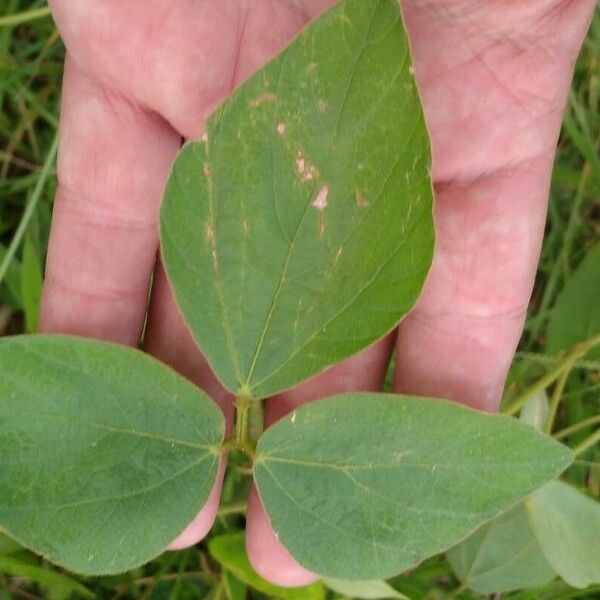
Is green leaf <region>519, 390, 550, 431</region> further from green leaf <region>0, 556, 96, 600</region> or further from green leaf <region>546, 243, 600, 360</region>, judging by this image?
green leaf <region>0, 556, 96, 600</region>

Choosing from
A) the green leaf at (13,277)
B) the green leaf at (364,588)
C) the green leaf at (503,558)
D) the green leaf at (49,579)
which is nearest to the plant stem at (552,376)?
the green leaf at (503,558)

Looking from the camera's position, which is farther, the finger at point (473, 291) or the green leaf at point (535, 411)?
the green leaf at point (535, 411)

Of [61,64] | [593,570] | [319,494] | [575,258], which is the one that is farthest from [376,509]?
[61,64]

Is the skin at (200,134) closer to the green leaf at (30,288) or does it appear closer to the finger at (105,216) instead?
the finger at (105,216)

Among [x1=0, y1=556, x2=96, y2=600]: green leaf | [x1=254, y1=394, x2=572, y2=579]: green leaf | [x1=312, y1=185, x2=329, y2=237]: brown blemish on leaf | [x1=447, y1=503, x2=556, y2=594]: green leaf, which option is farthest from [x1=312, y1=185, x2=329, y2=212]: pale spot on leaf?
[x1=0, y1=556, x2=96, y2=600]: green leaf

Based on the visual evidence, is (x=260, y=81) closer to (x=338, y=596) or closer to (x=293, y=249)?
(x=293, y=249)
